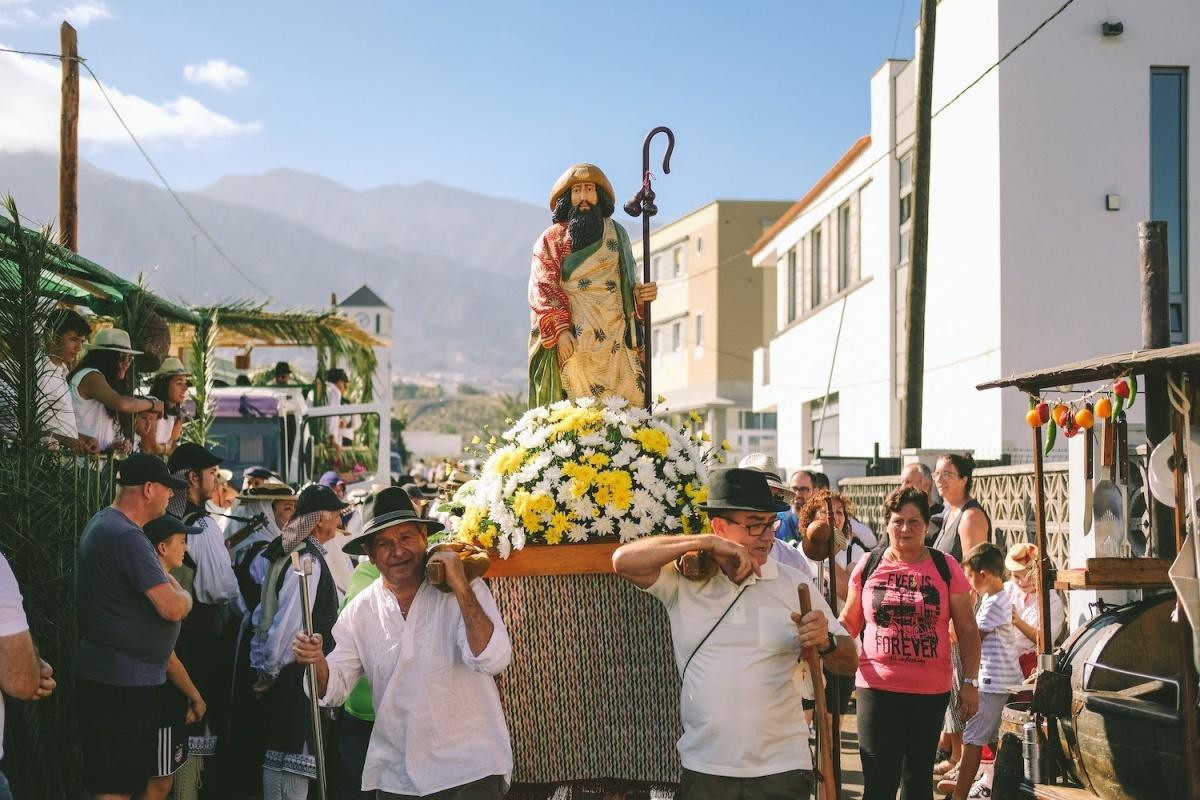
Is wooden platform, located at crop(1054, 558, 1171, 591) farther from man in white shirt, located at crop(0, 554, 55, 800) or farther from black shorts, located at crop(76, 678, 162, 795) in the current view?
man in white shirt, located at crop(0, 554, 55, 800)

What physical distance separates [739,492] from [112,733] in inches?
135

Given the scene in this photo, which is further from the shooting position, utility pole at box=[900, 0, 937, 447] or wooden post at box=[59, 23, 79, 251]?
utility pole at box=[900, 0, 937, 447]

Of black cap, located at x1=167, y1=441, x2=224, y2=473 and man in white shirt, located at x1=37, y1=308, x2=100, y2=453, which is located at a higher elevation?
man in white shirt, located at x1=37, y1=308, x2=100, y2=453

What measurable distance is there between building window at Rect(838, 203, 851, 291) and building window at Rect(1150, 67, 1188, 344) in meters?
8.72

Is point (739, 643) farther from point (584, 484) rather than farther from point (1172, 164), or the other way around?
point (1172, 164)

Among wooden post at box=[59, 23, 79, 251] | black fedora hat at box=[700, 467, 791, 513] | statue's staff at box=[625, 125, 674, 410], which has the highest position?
wooden post at box=[59, 23, 79, 251]

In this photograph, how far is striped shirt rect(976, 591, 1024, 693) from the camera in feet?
26.6

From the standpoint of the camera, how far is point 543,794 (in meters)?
5.48

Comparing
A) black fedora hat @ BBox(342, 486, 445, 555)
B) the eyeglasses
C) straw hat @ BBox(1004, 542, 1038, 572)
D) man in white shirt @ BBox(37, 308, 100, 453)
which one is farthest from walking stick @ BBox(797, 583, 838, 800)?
man in white shirt @ BBox(37, 308, 100, 453)

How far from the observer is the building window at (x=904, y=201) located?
2216cm

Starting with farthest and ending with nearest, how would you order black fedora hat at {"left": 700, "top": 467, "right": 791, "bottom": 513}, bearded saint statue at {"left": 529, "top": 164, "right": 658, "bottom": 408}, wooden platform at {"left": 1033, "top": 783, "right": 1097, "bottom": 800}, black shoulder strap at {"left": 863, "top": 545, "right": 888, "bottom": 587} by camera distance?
black shoulder strap at {"left": 863, "top": 545, "right": 888, "bottom": 587} < bearded saint statue at {"left": 529, "top": 164, "right": 658, "bottom": 408} < wooden platform at {"left": 1033, "top": 783, "right": 1097, "bottom": 800} < black fedora hat at {"left": 700, "top": 467, "right": 791, "bottom": 513}

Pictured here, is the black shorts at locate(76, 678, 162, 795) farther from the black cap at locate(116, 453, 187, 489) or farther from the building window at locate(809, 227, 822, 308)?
the building window at locate(809, 227, 822, 308)

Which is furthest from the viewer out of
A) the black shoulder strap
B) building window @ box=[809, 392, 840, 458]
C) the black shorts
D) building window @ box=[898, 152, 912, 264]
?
building window @ box=[809, 392, 840, 458]

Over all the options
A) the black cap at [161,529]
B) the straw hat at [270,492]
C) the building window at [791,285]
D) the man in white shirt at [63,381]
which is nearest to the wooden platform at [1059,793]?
the black cap at [161,529]
